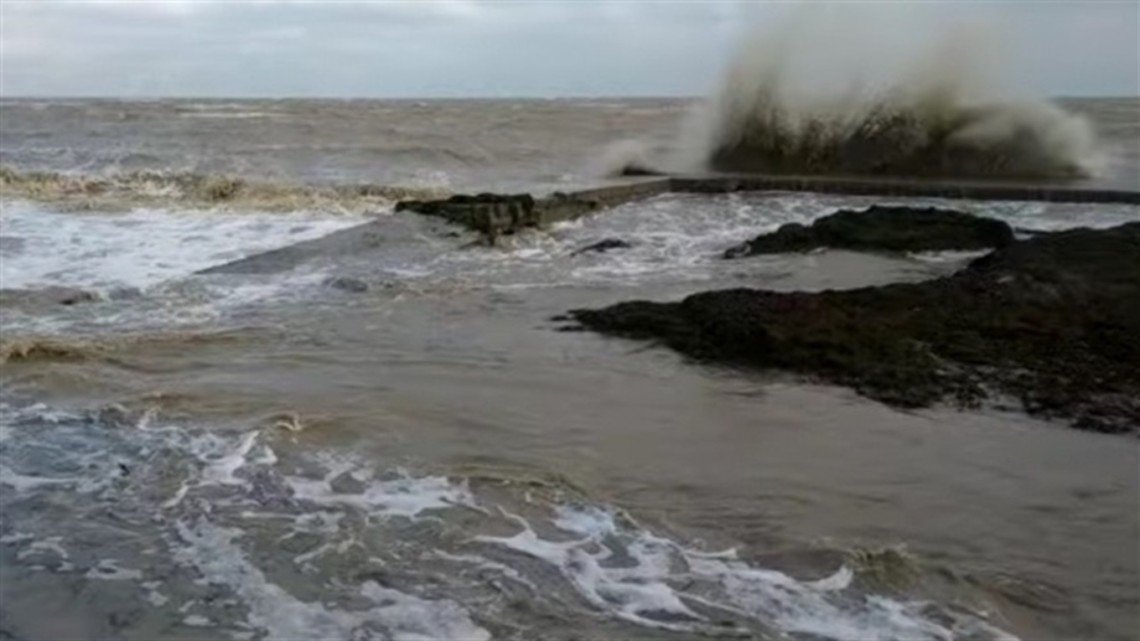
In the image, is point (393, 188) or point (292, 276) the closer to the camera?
point (292, 276)

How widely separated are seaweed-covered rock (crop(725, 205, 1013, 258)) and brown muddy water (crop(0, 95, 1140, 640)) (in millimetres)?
3751

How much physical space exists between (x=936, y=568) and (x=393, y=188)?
16526mm

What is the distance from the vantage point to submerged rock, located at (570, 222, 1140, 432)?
20.5ft

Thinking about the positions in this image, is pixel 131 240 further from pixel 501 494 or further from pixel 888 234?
pixel 501 494

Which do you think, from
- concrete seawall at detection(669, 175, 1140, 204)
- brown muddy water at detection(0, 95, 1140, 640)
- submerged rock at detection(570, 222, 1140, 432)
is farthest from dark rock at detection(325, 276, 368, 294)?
concrete seawall at detection(669, 175, 1140, 204)

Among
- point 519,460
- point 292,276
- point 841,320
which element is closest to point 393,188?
point 292,276

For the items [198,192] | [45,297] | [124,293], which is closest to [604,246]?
[124,293]

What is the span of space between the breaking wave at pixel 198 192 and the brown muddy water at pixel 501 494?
9311mm

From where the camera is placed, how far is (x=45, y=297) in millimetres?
9547

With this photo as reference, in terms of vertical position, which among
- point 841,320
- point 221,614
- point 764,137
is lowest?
point 221,614

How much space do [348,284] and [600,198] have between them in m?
6.75

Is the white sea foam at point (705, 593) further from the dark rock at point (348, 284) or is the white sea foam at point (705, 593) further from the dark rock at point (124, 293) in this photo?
the dark rock at point (124, 293)

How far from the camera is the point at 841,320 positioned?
7.33 metres

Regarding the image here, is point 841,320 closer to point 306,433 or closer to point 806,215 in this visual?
point 306,433
